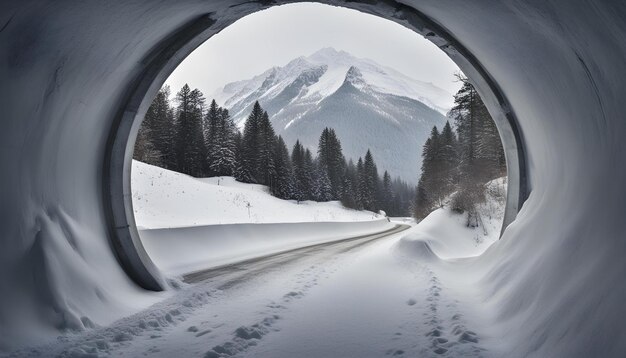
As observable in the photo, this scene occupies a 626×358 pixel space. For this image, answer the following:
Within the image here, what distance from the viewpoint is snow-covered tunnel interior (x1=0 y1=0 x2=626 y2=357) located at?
11.2 ft

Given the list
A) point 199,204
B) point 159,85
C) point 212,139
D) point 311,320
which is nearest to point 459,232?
point 311,320

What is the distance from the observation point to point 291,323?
17.5 feet

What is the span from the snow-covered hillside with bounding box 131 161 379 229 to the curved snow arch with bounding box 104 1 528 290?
47.5ft

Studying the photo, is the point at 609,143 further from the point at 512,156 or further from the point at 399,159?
the point at 399,159

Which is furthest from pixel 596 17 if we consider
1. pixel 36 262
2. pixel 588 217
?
pixel 36 262

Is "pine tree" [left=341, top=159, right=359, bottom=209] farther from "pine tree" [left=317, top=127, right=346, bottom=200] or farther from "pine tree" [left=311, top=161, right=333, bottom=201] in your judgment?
"pine tree" [left=311, top=161, right=333, bottom=201]

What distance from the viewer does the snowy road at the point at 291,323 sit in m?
4.27

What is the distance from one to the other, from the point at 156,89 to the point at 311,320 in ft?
17.0

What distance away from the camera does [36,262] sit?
4719 millimetres

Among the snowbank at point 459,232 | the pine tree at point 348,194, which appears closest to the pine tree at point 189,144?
the pine tree at point 348,194

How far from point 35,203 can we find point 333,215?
159 ft

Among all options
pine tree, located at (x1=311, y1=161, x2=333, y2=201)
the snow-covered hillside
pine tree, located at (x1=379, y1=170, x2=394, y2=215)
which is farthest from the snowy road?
pine tree, located at (x1=379, y1=170, x2=394, y2=215)

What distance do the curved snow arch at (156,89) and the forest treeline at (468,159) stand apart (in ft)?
45.7

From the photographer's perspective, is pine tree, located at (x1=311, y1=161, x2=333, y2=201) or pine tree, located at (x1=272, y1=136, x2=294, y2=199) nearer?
pine tree, located at (x1=272, y1=136, x2=294, y2=199)
